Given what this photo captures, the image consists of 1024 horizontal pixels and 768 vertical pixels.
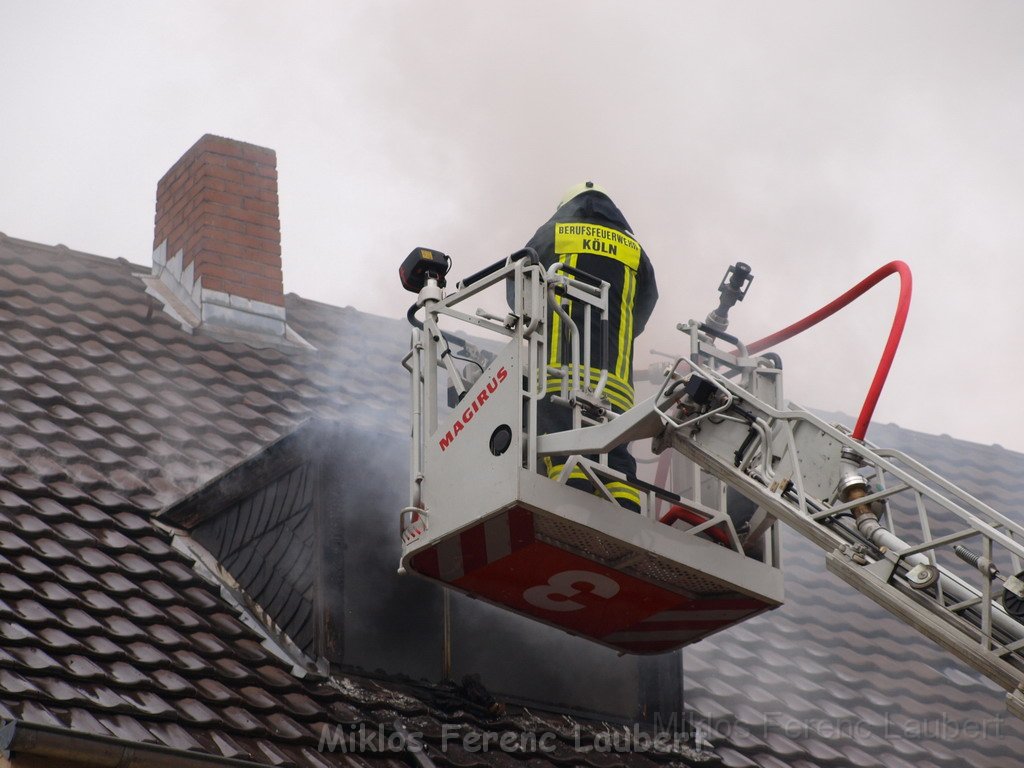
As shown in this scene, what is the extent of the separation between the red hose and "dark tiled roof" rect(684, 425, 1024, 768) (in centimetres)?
212

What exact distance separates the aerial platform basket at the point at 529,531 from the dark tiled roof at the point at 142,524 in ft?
2.19

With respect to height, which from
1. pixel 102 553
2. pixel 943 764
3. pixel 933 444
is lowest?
pixel 943 764

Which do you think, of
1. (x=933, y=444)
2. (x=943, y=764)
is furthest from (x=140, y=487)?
(x=933, y=444)

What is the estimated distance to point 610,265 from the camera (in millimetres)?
7664

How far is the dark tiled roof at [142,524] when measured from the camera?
598 centimetres

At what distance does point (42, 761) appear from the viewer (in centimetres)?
517

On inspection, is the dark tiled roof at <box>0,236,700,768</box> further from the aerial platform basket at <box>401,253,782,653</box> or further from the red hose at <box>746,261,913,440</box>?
the red hose at <box>746,261,913,440</box>

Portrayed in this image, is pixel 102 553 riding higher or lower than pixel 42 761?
higher

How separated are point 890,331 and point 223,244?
540 cm

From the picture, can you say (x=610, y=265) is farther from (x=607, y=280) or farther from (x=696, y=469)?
(x=696, y=469)

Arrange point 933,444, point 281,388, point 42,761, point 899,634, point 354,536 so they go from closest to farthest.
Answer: point 42,761
point 354,536
point 281,388
point 899,634
point 933,444

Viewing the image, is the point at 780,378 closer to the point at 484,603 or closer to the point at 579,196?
the point at 579,196

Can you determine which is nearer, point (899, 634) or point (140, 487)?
point (140, 487)

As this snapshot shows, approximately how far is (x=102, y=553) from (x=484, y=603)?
1.95m
